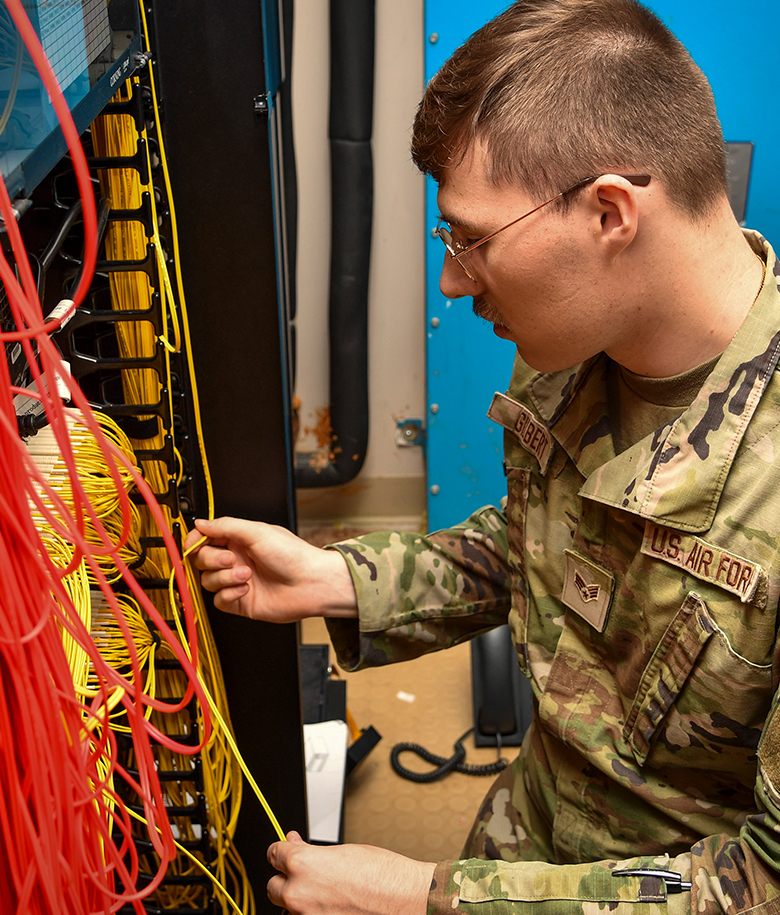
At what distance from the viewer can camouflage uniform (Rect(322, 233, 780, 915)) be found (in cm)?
76

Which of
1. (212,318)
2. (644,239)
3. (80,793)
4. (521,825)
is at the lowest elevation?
(521,825)

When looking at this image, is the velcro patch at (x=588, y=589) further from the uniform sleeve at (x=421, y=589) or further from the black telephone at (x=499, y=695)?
the black telephone at (x=499, y=695)

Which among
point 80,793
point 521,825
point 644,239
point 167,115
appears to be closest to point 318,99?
point 167,115

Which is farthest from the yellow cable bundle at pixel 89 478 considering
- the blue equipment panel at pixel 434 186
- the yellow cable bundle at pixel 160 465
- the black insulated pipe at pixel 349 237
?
the black insulated pipe at pixel 349 237

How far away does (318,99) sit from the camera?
7.63 feet

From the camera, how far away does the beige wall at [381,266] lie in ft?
7.46

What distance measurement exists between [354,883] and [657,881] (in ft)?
0.93

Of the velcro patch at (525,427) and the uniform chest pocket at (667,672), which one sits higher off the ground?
the velcro patch at (525,427)

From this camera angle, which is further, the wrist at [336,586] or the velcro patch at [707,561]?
the wrist at [336,586]

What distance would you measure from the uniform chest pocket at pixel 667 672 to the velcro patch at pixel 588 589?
9 centimetres

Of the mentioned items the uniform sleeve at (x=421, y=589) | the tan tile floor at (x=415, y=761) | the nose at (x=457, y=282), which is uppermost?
the nose at (x=457, y=282)

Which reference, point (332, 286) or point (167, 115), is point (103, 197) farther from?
point (332, 286)

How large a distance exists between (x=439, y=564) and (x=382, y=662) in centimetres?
15

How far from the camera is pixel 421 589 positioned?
1079 mm
